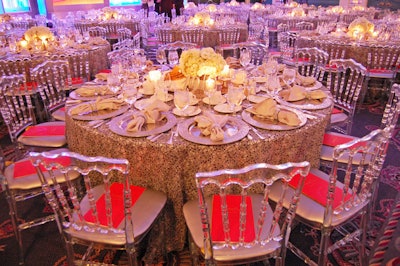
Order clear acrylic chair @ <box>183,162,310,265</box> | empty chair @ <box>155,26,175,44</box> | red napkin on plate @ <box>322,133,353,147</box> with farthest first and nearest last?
1. empty chair @ <box>155,26,175,44</box>
2. red napkin on plate @ <box>322,133,353,147</box>
3. clear acrylic chair @ <box>183,162,310,265</box>

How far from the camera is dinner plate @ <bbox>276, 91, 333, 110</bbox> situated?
227 cm

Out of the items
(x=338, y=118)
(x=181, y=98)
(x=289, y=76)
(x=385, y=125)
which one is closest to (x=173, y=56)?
(x=289, y=76)

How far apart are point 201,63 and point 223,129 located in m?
0.67

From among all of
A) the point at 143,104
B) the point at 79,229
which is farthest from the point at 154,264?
the point at 143,104

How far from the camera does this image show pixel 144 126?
198 cm

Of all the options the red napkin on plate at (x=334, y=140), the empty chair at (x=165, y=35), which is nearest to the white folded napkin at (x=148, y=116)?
the red napkin on plate at (x=334, y=140)

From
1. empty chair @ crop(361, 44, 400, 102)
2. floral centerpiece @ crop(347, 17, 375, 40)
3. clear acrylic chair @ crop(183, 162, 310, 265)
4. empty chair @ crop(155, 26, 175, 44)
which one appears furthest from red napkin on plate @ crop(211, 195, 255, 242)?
empty chair @ crop(155, 26, 175, 44)

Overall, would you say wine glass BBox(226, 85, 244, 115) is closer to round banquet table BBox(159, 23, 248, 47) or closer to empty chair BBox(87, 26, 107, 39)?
round banquet table BBox(159, 23, 248, 47)

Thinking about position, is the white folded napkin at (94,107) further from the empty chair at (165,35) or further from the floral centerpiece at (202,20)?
the floral centerpiece at (202,20)

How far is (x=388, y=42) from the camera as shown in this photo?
482cm

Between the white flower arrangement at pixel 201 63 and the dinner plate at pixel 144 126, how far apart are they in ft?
1.47

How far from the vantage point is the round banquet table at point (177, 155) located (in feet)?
5.84

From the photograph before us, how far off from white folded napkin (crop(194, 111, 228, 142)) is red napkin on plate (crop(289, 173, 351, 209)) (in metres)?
0.55

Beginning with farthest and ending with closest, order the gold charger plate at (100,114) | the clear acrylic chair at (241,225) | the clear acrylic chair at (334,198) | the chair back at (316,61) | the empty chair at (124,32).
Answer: the empty chair at (124,32) < the chair back at (316,61) < the gold charger plate at (100,114) < the clear acrylic chair at (334,198) < the clear acrylic chair at (241,225)
